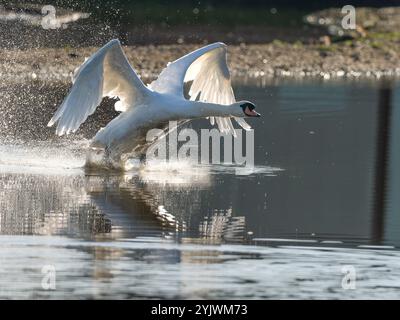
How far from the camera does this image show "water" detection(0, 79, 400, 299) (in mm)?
11406

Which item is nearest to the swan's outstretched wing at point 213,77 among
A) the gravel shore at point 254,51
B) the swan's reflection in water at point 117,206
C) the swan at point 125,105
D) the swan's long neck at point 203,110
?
the swan at point 125,105

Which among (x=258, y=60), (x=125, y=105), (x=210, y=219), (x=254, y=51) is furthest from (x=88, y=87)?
(x=254, y=51)

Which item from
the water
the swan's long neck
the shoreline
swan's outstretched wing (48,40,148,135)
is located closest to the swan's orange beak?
the swan's long neck

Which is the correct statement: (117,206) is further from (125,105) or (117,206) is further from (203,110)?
(125,105)

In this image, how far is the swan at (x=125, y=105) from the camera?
55.4ft

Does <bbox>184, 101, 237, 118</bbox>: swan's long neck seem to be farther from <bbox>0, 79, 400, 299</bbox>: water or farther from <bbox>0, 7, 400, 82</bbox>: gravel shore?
<bbox>0, 7, 400, 82</bbox>: gravel shore

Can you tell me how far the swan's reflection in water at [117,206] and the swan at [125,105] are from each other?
17.1 inches

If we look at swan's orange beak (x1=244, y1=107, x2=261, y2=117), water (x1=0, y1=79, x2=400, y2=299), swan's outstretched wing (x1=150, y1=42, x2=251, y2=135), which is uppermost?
swan's outstretched wing (x1=150, y1=42, x2=251, y2=135)

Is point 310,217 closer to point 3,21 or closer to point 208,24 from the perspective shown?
point 3,21

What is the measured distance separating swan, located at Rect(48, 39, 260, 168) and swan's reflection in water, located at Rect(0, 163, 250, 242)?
0.43m

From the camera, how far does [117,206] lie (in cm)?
1493

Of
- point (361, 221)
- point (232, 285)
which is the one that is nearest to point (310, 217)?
point (361, 221)

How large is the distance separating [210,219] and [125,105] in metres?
3.82
